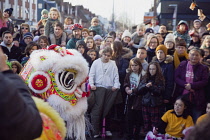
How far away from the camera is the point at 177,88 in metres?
5.91

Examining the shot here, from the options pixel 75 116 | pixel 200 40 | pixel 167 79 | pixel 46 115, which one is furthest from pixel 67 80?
pixel 200 40

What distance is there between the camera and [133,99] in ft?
19.4

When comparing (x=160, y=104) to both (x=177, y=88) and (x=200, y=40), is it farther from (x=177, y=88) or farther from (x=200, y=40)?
(x=200, y=40)

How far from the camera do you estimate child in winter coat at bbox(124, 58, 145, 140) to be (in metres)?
5.83

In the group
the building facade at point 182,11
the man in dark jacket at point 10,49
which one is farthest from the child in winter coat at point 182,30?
the building facade at point 182,11

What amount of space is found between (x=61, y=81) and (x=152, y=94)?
2909 millimetres

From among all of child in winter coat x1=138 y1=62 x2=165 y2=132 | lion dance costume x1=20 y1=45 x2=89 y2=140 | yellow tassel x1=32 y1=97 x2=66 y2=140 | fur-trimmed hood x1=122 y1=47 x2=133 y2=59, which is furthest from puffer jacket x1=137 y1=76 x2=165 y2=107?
yellow tassel x1=32 y1=97 x2=66 y2=140

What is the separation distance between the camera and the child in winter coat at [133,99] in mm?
5828

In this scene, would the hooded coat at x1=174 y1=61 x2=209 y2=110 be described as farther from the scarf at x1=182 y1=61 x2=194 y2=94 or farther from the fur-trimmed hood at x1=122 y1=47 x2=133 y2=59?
the fur-trimmed hood at x1=122 y1=47 x2=133 y2=59

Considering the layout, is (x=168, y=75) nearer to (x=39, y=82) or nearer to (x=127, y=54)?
(x=127, y=54)

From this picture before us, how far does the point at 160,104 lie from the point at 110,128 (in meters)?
1.40

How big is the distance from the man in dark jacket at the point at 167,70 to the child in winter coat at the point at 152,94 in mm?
241

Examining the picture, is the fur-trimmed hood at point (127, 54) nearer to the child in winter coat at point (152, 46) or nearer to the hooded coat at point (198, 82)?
the child in winter coat at point (152, 46)

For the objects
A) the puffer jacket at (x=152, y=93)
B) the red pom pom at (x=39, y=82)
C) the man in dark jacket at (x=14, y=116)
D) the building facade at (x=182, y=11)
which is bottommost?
the puffer jacket at (x=152, y=93)
